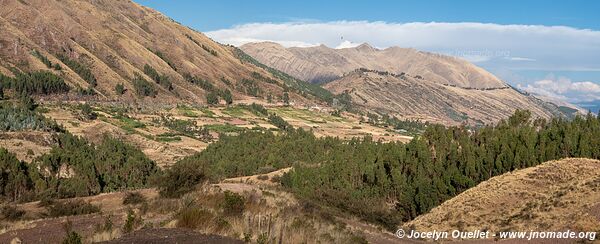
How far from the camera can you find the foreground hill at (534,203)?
115 ft

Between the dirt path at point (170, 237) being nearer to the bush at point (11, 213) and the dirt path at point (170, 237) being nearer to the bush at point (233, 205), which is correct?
the bush at point (233, 205)

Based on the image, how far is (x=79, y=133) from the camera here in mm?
151875

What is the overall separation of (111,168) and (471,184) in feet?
243

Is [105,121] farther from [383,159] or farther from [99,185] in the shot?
[383,159]

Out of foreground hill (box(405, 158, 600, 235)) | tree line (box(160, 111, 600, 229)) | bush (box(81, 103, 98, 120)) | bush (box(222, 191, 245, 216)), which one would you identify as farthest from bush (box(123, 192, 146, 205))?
bush (box(81, 103, 98, 120))

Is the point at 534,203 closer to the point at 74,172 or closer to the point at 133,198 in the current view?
the point at 133,198

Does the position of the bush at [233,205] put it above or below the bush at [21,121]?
above

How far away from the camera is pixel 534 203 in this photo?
140ft

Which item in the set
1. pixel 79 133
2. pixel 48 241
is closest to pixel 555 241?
pixel 48 241

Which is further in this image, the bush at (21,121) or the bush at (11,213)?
the bush at (21,121)

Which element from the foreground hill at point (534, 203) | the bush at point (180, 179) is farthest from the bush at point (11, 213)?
the foreground hill at point (534, 203)

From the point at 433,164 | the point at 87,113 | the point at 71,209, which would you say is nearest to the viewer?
the point at 71,209

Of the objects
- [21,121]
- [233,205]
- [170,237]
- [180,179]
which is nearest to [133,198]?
[180,179]

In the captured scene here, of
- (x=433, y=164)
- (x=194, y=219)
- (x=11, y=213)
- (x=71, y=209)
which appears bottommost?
(x=433, y=164)
